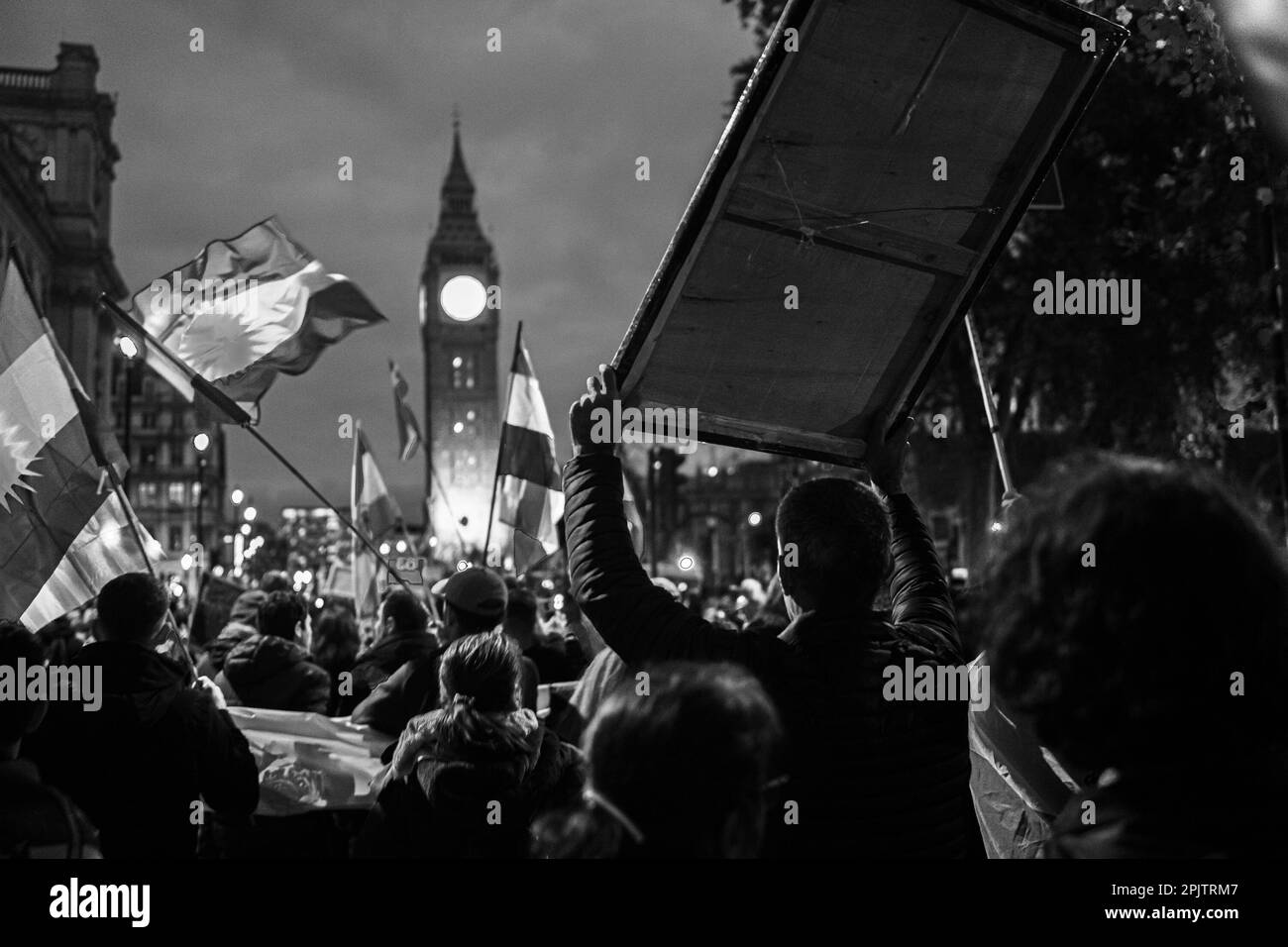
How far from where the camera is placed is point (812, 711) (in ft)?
8.36

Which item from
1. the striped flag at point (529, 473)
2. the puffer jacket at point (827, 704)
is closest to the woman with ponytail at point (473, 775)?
the puffer jacket at point (827, 704)

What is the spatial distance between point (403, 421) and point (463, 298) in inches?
252

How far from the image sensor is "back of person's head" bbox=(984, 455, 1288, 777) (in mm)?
1503

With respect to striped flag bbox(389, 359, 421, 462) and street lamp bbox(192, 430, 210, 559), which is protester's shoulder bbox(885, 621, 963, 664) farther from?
striped flag bbox(389, 359, 421, 462)

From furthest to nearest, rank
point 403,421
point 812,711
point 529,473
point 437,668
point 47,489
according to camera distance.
→ 1. point 403,421
2. point 529,473
3. point 47,489
4. point 437,668
5. point 812,711

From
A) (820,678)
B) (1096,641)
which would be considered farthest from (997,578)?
(820,678)

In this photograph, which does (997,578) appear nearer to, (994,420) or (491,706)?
(491,706)

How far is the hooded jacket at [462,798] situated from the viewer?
3.58m

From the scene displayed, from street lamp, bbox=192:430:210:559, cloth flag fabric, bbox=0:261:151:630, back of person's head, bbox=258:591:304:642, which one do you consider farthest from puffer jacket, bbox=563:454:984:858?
street lamp, bbox=192:430:210:559

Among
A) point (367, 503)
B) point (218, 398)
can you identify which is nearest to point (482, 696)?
point (218, 398)

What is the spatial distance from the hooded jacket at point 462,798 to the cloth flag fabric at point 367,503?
412 inches

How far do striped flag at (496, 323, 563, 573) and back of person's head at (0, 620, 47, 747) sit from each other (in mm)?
6548

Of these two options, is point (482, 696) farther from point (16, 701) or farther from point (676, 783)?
point (676, 783)
